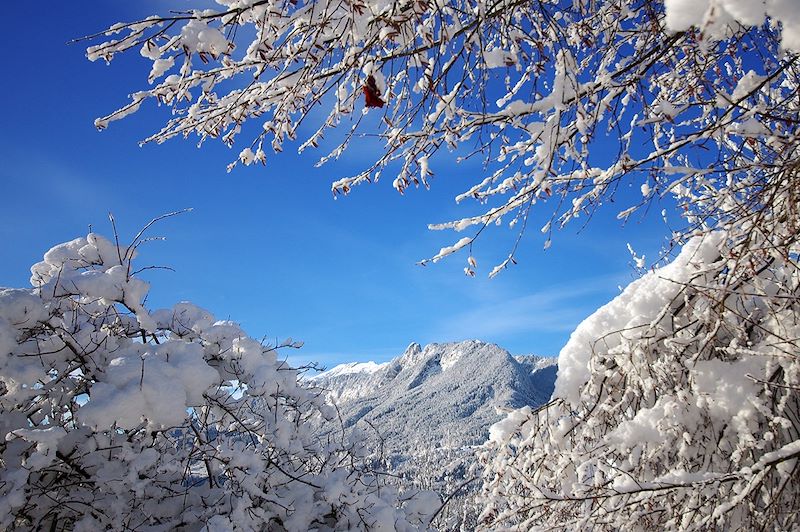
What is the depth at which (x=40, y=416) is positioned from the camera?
3.00 m

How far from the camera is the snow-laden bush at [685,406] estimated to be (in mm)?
1924

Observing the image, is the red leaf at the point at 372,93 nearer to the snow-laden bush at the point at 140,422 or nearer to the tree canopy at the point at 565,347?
the tree canopy at the point at 565,347

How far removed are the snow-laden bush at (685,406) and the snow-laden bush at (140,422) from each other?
160 centimetres

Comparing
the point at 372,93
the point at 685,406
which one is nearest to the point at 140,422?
the point at 372,93

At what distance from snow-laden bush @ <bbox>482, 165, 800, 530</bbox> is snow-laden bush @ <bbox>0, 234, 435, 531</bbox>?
1.60 m

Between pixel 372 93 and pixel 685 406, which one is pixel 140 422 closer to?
pixel 372 93

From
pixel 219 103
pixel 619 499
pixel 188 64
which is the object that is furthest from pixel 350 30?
pixel 619 499

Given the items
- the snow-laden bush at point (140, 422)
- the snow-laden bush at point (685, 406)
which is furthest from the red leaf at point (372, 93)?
the snow-laden bush at point (140, 422)

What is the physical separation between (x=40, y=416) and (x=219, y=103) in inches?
91.7

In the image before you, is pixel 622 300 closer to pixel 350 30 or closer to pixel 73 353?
pixel 350 30

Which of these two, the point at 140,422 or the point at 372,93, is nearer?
the point at 372,93

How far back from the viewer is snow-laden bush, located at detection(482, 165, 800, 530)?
1.92 metres

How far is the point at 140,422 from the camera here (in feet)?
7.68

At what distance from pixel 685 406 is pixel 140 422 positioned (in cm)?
269
